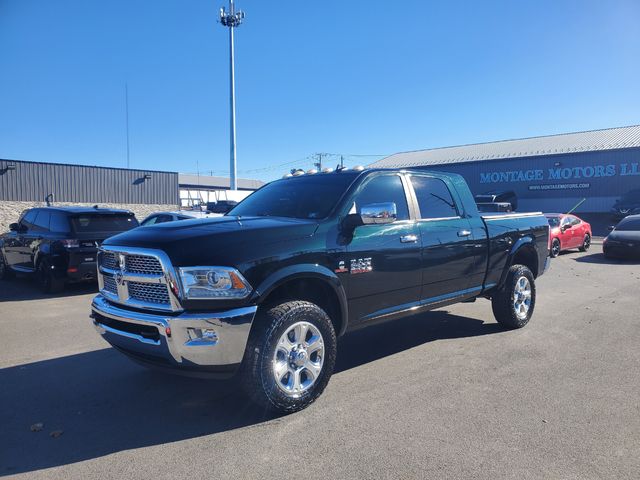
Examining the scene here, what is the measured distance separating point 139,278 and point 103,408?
118 centimetres

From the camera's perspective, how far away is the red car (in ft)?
50.5

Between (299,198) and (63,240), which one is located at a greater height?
(299,198)

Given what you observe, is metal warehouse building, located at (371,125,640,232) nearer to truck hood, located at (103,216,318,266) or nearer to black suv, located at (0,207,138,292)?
black suv, located at (0,207,138,292)

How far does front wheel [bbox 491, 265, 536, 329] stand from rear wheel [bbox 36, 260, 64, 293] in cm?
756

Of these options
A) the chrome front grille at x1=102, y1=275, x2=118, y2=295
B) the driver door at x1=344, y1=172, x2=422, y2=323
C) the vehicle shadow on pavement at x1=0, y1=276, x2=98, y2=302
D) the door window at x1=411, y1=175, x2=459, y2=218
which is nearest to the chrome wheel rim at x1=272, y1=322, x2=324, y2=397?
the driver door at x1=344, y1=172, x2=422, y2=323

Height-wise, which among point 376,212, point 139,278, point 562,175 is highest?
point 562,175

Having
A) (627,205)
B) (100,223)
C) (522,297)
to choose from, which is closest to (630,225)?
(522,297)

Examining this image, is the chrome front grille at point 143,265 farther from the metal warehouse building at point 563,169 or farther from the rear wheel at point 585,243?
the metal warehouse building at point 563,169

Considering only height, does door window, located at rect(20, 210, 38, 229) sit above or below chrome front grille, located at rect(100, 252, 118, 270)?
above

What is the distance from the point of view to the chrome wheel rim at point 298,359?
12.2ft

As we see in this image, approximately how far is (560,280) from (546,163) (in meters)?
29.5

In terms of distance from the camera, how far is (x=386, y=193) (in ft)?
16.0

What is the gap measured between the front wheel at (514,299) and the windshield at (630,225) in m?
10.1

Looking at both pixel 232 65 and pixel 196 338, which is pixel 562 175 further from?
pixel 196 338
